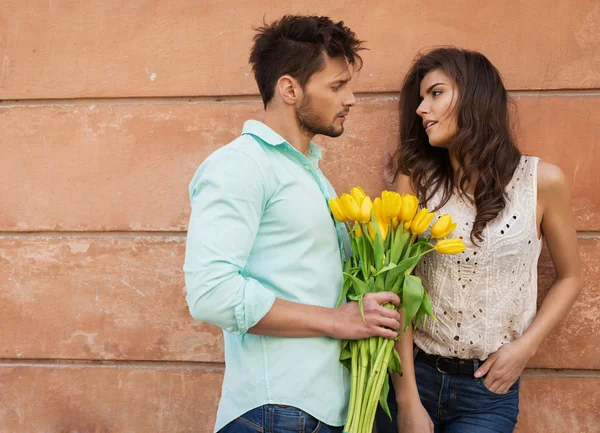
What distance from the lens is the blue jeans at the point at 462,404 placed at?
7.03ft

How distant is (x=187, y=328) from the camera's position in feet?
9.34

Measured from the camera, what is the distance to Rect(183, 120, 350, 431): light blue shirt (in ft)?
5.46

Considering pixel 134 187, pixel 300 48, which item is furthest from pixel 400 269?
pixel 134 187

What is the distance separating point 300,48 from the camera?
201 centimetres

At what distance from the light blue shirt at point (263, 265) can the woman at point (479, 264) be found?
437mm

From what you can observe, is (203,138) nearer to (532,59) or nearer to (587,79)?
(532,59)

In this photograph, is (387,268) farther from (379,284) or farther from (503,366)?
(503,366)

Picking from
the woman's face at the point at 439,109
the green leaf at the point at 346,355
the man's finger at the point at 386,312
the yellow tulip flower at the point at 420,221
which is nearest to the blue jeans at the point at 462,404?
the green leaf at the point at 346,355

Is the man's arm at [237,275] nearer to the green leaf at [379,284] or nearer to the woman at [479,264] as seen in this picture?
the green leaf at [379,284]

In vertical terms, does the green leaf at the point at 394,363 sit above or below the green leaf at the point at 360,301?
below

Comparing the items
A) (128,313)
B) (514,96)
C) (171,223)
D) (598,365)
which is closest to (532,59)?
(514,96)

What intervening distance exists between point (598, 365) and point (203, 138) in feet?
6.71

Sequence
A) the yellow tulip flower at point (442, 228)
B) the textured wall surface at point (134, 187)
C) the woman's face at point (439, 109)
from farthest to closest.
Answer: the textured wall surface at point (134, 187) < the woman's face at point (439, 109) < the yellow tulip flower at point (442, 228)

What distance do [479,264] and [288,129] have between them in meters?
0.81
